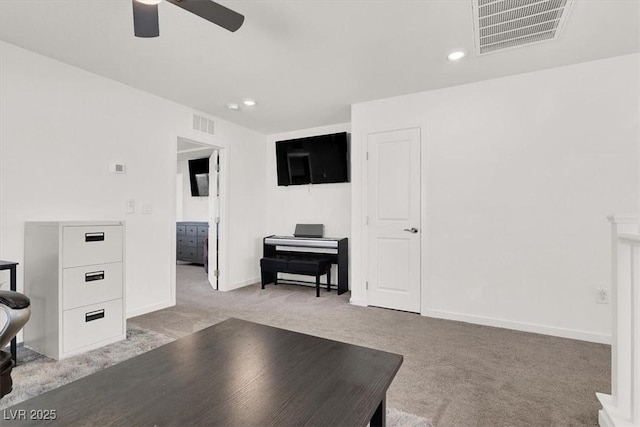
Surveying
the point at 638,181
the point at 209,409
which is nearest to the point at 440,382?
the point at 209,409

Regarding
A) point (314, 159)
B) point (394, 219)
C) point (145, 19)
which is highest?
point (145, 19)

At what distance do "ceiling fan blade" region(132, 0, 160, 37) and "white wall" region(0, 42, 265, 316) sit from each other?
1557mm

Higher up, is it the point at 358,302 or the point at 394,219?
the point at 394,219

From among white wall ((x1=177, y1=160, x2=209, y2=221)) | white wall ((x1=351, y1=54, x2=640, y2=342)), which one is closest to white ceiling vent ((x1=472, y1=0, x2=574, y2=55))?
white wall ((x1=351, y1=54, x2=640, y2=342))

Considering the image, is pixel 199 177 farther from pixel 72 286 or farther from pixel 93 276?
pixel 72 286

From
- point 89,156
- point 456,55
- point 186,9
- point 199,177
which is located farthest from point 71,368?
point 199,177

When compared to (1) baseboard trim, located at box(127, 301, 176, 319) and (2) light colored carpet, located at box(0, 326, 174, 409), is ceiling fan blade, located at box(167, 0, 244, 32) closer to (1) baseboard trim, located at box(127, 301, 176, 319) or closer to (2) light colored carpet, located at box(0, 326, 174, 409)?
(2) light colored carpet, located at box(0, 326, 174, 409)

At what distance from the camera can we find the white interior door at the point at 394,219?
3520mm

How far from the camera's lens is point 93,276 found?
252cm

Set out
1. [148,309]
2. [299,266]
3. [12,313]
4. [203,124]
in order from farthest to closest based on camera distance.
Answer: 1. [299,266]
2. [203,124]
3. [148,309]
4. [12,313]

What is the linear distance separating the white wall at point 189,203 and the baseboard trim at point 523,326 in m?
5.50

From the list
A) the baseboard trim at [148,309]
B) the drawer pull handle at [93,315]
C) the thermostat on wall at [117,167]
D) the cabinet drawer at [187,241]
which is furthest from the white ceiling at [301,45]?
the cabinet drawer at [187,241]

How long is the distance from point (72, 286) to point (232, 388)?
6.74 feet

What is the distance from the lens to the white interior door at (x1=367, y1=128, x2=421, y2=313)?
352cm
